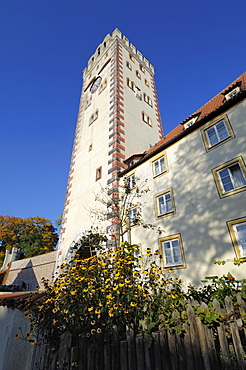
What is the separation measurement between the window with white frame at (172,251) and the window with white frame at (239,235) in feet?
7.44

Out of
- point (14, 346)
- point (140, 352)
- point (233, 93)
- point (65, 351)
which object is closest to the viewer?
point (140, 352)

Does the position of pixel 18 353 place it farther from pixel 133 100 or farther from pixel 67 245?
pixel 133 100

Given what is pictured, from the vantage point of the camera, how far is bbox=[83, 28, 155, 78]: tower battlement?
2359 cm

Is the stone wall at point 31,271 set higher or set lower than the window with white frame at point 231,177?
lower

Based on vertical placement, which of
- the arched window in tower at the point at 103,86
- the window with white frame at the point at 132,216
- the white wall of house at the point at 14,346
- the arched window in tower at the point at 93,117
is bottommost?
the white wall of house at the point at 14,346

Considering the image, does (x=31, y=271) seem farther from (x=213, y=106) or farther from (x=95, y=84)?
(x=213, y=106)

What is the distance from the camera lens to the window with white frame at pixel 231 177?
7938 millimetres

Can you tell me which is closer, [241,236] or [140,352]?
[140,352]

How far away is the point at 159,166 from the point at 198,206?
3.76 m

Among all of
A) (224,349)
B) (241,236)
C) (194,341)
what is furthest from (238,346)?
(241,236)

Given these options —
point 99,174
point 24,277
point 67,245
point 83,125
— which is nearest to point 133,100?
point 83,125

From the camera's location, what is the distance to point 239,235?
7.31 metres

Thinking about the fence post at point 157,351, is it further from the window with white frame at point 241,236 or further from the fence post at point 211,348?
the window with white frame at point 241,236

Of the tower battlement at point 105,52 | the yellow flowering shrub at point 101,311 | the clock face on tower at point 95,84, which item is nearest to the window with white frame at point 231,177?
the yellow flowering shrub at point 101,311
